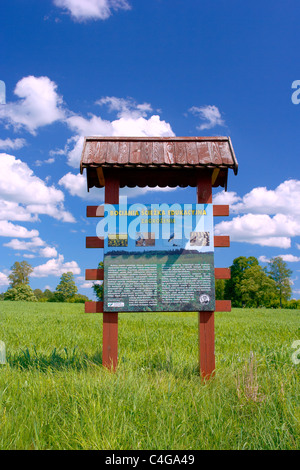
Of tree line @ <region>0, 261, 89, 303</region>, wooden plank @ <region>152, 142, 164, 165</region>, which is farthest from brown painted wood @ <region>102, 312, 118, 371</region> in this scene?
tree line @ <region>0, 261, 89, 303</region>

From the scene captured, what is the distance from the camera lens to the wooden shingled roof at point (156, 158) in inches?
242

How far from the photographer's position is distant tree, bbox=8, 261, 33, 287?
3123 inches

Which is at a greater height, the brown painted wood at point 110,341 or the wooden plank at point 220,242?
the wooden plank at point 220,242

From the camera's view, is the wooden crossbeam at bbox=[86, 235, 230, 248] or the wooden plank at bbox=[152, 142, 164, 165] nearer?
the wooden crossbeam at bbox=[86, 235, 230, 248]

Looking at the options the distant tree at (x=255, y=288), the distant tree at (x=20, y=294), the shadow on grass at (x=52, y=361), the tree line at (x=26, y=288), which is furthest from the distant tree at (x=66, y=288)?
the shadow on grass at (x=52, y=361)

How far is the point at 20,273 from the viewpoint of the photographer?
261ft

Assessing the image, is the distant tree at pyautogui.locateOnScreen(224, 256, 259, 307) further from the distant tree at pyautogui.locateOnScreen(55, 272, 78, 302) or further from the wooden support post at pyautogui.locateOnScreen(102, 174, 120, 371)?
the wooden support post at pyautogui.locateOnScreen(102, 174, 120, 371)

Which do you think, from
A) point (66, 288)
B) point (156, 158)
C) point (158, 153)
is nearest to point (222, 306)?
point (156, 158)

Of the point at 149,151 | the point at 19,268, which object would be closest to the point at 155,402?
the point at 149,151

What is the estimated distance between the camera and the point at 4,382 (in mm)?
5055

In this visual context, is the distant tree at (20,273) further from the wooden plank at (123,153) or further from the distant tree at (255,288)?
the wooden plank at (123,153)

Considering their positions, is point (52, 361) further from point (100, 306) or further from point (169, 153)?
point (169, 153)

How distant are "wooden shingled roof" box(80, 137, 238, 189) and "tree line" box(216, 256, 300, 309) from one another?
199 ft
